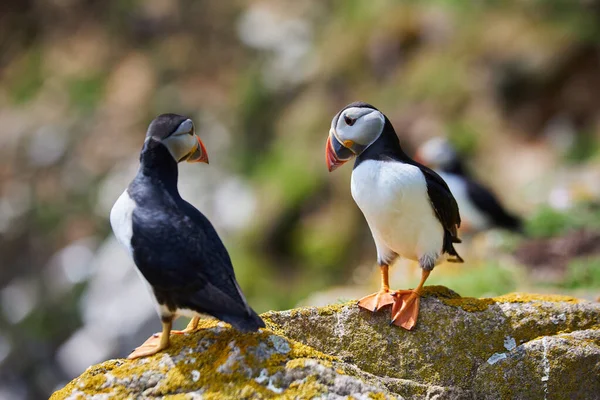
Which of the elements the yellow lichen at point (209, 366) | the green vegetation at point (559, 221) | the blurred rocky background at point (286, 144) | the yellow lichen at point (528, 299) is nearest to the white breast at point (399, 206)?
the yellow lichen at point (528, 299)

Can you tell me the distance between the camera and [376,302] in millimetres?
3879

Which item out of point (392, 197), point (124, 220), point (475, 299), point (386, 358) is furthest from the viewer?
point (475, 299)

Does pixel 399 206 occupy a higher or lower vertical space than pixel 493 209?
lower

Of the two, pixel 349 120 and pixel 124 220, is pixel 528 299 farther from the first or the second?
pixel 124 220

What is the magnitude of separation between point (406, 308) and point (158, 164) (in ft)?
4.92

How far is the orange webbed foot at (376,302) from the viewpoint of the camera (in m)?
3.84

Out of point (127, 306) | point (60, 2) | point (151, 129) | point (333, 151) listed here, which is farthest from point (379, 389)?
point (60, 2)

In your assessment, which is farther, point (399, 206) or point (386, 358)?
point (399, 206)

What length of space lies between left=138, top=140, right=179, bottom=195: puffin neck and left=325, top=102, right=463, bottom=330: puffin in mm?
958

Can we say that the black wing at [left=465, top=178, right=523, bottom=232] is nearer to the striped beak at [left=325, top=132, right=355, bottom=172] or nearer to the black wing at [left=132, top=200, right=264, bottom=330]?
the striped beak at [left=325, top=132, right=355, bottom=172]

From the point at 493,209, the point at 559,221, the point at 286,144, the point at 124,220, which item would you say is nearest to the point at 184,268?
the point at 124,220

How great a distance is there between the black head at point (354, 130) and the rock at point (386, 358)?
87 centimetres

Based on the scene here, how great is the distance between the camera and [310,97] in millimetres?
14055

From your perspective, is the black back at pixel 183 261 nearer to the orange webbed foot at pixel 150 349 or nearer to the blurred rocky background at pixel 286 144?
the orange webbed foot at pixel 150 349
